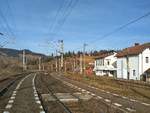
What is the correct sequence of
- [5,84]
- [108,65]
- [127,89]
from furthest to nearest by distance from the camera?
[108,65]
[5,84]
[127,89]

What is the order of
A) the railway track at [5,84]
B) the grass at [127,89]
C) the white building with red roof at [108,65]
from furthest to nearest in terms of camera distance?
the white building with red roof at [108,65], the railway track at [5,84], the grass at [127,89]

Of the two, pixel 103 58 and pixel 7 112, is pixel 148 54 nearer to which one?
pixel 103 58

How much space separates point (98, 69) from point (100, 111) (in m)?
102

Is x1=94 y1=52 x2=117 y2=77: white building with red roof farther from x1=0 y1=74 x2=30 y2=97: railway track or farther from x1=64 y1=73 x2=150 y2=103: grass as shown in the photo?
x1=64 y1=73 x2=150 y2=103: grass

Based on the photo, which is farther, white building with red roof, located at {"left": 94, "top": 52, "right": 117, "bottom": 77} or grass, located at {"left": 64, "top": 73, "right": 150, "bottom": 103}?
white building with red roof, located at {"left": 94, "top": 52, "right": 117, "bottom": 77}

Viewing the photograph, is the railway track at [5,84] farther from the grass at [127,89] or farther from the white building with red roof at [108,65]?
the white building with red roof at [108,65]

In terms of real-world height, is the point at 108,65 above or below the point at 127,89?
above

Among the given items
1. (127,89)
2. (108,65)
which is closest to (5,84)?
(127,89)

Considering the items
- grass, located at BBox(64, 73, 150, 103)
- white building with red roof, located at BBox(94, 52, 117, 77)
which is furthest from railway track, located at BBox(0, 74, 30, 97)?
white building with red roof, located at BBox(94, 52, 117, 77)

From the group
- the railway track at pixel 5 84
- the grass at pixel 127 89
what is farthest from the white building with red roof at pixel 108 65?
the grass at pixel 127 89

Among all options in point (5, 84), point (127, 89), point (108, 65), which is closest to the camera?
point (127, 89)

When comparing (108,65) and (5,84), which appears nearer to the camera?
(5,84)

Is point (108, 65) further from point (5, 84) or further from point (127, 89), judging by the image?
point (127, 89)

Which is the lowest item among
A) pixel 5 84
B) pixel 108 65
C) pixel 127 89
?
pixel 127 89
